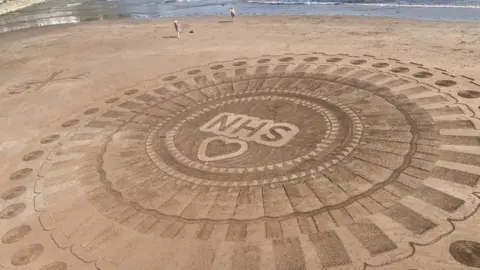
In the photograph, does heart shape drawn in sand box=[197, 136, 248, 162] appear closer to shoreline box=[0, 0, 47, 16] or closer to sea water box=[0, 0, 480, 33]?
sea water box=[0, 0, 480, 33]

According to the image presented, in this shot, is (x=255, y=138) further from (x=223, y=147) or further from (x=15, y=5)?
(x=15, y=5)

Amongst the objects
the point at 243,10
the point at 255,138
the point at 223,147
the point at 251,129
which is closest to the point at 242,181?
the point at 223,147

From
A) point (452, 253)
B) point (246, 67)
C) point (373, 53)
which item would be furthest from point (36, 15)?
point (452, 253)

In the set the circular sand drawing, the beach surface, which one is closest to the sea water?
the beach surface

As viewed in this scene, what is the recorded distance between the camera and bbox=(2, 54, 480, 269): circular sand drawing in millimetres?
7156

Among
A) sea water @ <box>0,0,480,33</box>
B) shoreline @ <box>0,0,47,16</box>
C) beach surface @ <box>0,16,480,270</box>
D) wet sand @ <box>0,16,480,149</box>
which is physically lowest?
beach surface @ <box>0,16,480,270</box>

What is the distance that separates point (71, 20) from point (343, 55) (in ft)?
127

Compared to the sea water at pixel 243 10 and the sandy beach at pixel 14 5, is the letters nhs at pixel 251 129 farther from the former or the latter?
the sandy beach at pixel 14 5

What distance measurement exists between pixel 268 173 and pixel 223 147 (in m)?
1.96

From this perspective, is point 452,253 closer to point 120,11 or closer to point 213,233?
point 213,233

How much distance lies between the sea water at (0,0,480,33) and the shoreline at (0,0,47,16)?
7.55 feet

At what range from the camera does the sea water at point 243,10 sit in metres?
29.5

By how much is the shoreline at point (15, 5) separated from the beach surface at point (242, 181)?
50245 millimetres

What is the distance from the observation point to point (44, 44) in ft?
96.1
